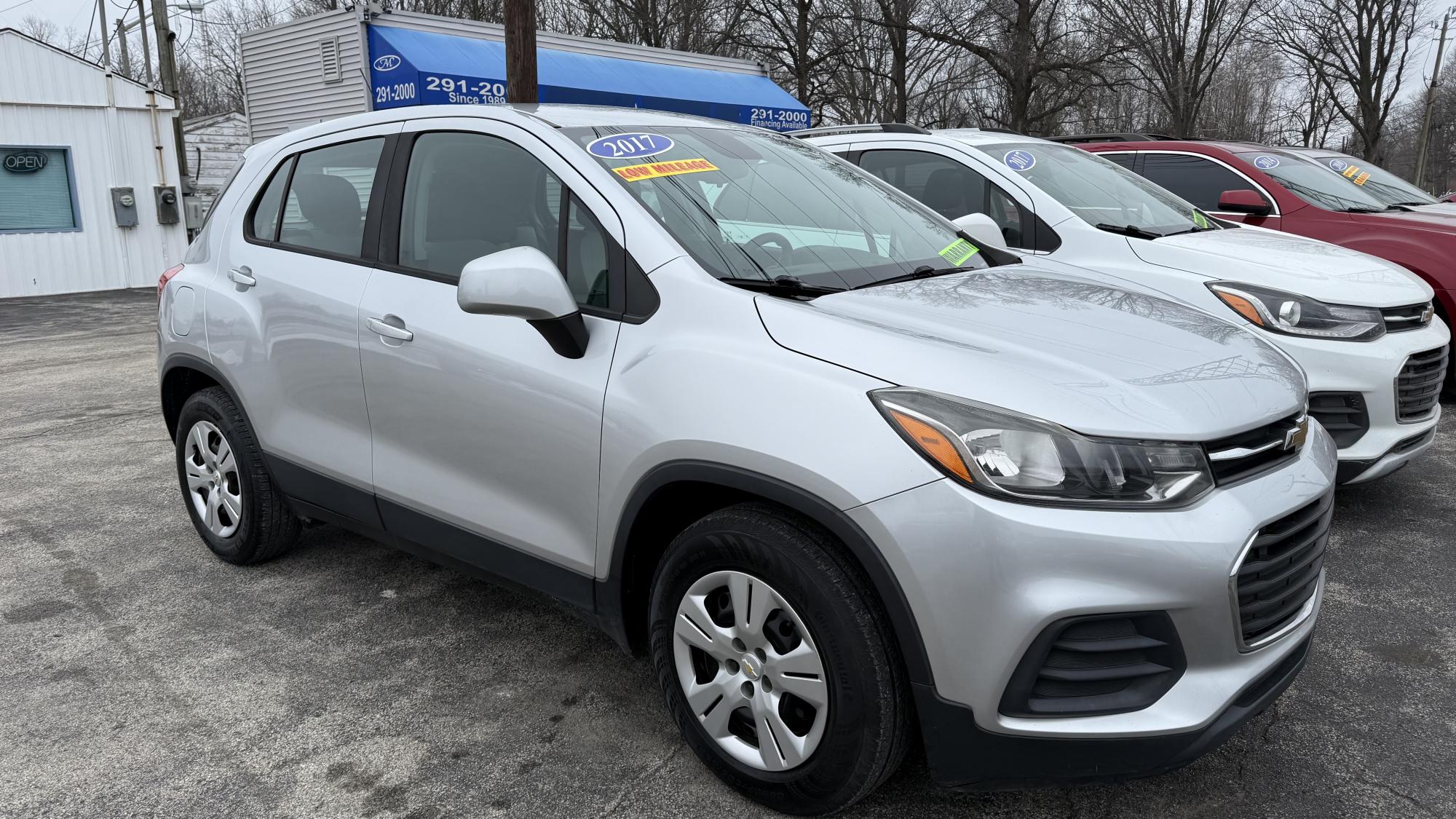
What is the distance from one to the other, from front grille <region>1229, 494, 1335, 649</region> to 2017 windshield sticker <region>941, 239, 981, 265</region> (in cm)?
126

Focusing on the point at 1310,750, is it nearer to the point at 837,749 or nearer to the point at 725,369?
the point at 837,749

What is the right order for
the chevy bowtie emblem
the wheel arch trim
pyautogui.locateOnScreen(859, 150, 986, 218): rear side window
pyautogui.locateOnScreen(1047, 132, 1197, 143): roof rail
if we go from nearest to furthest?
the wheel arch trim, the chevy bowtie emblem, pyautogui.locateOnScreen(859, 150, 986, 218): rear side window, pyautogui.locateOnScreen(1047, 132, 1197, 143): roof rail

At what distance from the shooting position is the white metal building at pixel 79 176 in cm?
1586

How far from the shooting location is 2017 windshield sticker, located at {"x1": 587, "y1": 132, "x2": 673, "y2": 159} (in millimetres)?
2963

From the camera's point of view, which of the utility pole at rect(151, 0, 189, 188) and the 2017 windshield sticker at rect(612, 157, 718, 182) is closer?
the 2017 windshield sticker at rect(612, 157, 718, 182)

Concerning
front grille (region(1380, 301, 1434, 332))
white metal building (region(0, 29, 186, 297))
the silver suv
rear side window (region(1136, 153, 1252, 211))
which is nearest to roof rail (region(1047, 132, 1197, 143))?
rear side window (region(1136, 153, 1252, 211))

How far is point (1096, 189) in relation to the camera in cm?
568

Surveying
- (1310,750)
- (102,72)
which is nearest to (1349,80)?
(102,72)

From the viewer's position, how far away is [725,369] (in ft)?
7.85

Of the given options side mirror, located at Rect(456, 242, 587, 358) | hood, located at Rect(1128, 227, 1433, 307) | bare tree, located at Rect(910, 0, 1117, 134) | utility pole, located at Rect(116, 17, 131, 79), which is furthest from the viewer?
utility pole, located at Rect(116, 17, 131, 79)

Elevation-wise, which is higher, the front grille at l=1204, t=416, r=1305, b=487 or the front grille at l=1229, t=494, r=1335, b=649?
the front grille at l=1204, t=416, r=1305, b=487

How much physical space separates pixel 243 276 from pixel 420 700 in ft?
5.70

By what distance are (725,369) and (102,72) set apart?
18109 mm

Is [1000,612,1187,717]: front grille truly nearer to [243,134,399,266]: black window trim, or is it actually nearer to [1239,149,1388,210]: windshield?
[243,134,399,266]: black window trim
